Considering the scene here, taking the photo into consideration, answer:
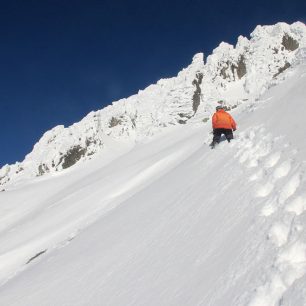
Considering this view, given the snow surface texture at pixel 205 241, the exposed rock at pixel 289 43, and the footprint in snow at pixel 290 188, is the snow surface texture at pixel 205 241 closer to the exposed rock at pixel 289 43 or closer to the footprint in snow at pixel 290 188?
the footprint in snow at pixel 290 188

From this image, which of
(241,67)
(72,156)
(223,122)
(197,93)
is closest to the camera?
(223,122)

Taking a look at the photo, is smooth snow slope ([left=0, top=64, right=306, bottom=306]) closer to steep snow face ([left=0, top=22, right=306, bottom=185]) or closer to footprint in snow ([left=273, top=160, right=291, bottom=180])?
footprint in snow ([left=273, top=160, right=291, bottom=180])

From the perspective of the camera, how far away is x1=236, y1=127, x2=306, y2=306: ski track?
4.94 metres

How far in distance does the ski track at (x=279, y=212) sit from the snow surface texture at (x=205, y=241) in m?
0.01

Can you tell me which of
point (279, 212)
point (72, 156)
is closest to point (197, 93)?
point (72, 156)

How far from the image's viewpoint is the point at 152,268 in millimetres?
7664

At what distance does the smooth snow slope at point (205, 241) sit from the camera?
219 inches

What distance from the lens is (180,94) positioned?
354ft

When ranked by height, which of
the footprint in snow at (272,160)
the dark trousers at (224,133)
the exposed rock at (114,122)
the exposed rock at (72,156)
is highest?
the exposed rock at (114,122)

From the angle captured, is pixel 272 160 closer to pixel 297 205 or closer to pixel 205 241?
pixel 205 241

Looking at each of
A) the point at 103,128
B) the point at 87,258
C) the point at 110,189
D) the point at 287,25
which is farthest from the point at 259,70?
the point at 87,258

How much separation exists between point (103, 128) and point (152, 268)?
125834 millimetres

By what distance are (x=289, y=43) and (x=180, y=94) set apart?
31.0 metres

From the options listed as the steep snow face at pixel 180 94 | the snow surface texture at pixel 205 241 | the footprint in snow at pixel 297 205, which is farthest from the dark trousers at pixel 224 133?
the steep snow face at pixel 180 94
